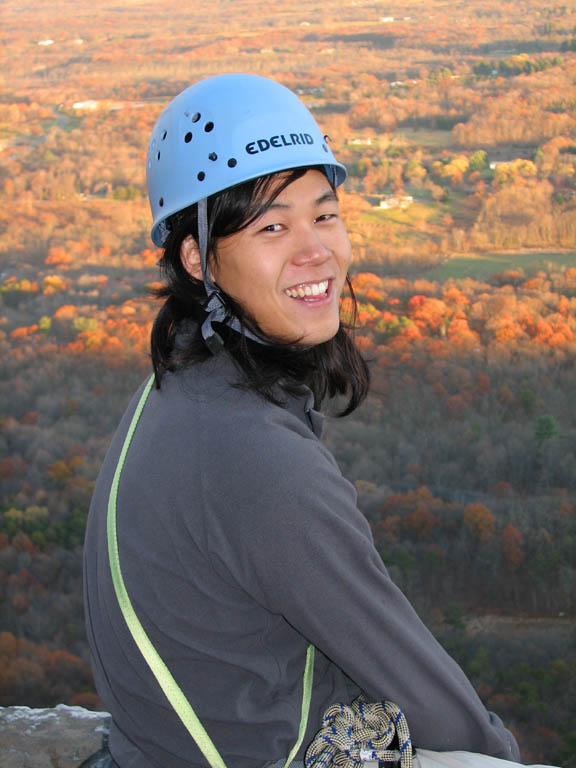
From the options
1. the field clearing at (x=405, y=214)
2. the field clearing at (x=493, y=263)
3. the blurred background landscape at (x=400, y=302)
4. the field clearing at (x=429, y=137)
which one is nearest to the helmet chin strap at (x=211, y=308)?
the blurred background landscape at (x=400, y=302)

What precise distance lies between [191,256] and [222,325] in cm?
14

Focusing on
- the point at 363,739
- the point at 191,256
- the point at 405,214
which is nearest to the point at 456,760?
the point at 363,739

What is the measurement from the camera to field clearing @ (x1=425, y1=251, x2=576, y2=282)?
14609 mm

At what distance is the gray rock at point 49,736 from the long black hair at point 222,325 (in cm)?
112

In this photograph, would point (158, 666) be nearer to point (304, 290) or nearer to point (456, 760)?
point (456, 760)

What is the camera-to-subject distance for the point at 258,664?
1.07 m

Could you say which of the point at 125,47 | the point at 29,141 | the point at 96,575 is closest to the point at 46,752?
the point at 96,575

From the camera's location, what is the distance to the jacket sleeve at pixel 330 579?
3.15 ft

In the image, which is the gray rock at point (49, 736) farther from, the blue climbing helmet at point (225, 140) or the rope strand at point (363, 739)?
the blue climbing helmet at point (225, 140)

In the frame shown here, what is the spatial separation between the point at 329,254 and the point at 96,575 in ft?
2.27

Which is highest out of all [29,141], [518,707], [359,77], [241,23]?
[241,23]

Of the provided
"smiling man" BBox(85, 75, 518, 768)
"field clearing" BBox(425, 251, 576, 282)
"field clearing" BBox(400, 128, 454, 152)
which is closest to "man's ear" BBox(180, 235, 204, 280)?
"smiling man" BBox(85, 75, 518, 768)

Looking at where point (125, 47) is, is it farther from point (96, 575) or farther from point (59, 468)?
point (96, 575)

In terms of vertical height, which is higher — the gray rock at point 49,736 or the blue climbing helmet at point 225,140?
the blue climbing helmet at point 225,140
